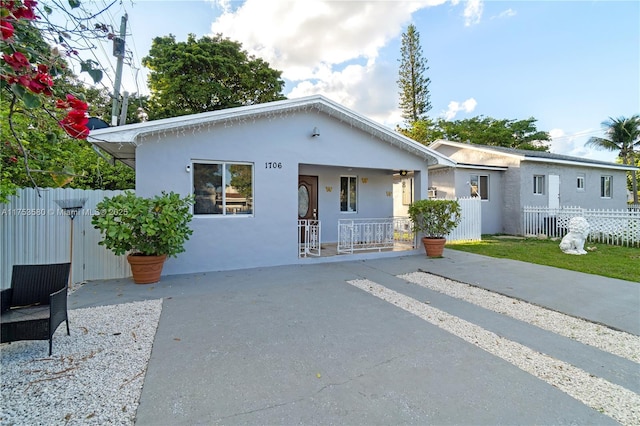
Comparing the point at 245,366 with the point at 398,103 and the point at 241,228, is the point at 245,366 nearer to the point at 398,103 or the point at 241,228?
the point at 241,228

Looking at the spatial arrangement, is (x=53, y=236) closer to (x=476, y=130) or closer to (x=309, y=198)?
(x=309, y=198)

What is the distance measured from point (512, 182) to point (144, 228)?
1672 cm

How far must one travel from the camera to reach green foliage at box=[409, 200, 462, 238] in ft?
32.1

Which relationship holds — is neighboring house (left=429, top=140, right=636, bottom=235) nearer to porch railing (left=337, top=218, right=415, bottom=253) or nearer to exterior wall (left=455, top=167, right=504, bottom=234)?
exterior wall (left=455, top=167, right=504, bottom=234)

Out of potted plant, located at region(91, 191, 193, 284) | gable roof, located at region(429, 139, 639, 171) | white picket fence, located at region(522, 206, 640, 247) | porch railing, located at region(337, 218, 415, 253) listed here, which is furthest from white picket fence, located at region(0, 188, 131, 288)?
gable roof, located at region(429, 139, 639, 171)

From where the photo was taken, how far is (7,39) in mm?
1203

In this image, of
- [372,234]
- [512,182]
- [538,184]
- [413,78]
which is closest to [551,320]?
[372,234]

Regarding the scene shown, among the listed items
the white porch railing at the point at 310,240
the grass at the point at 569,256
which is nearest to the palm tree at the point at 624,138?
the grass at the point at 569,256

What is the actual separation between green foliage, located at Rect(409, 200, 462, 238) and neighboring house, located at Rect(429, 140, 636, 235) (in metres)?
5.28

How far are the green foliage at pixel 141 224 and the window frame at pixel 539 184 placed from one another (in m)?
17.4

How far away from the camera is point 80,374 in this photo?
3084mm

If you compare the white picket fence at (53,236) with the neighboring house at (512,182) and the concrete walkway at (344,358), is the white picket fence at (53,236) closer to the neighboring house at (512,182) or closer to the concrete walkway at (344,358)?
the concrete walkway at (344,358)

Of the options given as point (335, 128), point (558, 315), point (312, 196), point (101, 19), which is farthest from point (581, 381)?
point (312, 196)

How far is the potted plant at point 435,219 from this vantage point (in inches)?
385
